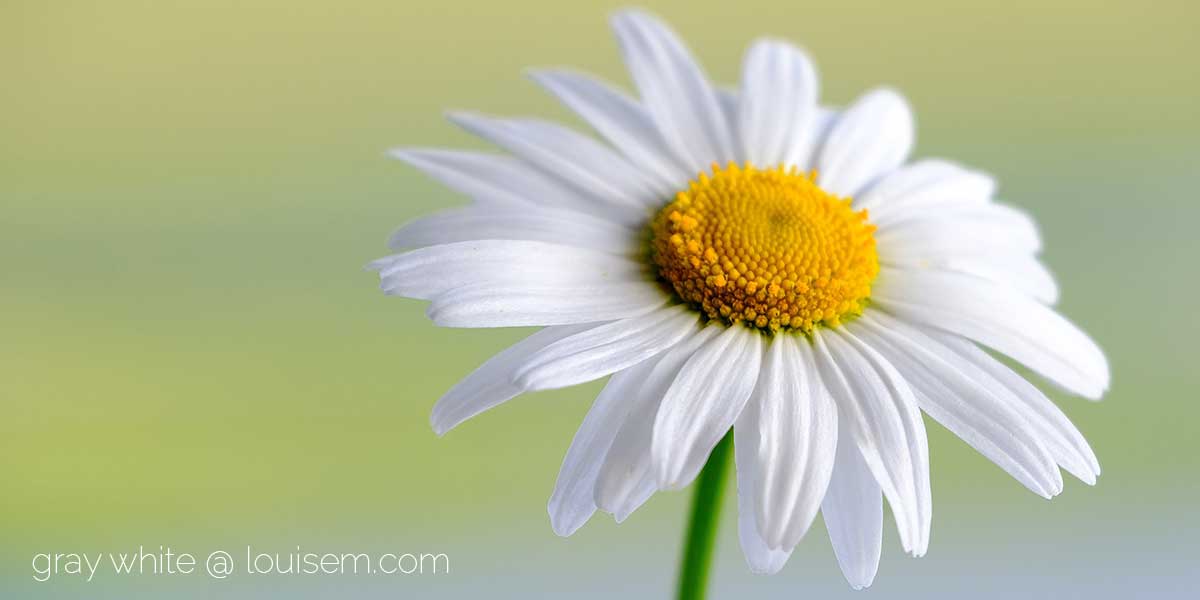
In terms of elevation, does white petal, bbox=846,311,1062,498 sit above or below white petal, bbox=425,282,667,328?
below

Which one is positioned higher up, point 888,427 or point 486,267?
point 486,267

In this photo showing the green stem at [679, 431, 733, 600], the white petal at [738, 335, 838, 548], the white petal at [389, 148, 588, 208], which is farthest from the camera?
the white petal at [389, 148, 588, 208]

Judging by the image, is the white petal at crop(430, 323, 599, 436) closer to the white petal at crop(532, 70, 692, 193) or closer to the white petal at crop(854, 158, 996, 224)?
the white petal at crop(532, 70, 692, 193)

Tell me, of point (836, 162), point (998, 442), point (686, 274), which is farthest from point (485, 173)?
point (998, 442)

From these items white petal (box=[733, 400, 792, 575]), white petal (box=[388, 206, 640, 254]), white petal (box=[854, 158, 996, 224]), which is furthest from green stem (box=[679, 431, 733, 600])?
white petal (box=[854, 158, 996, 224])

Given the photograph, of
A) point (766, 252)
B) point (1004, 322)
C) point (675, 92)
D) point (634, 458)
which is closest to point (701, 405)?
point (634, 458)

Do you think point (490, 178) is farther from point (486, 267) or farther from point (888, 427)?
point (888, 427)
